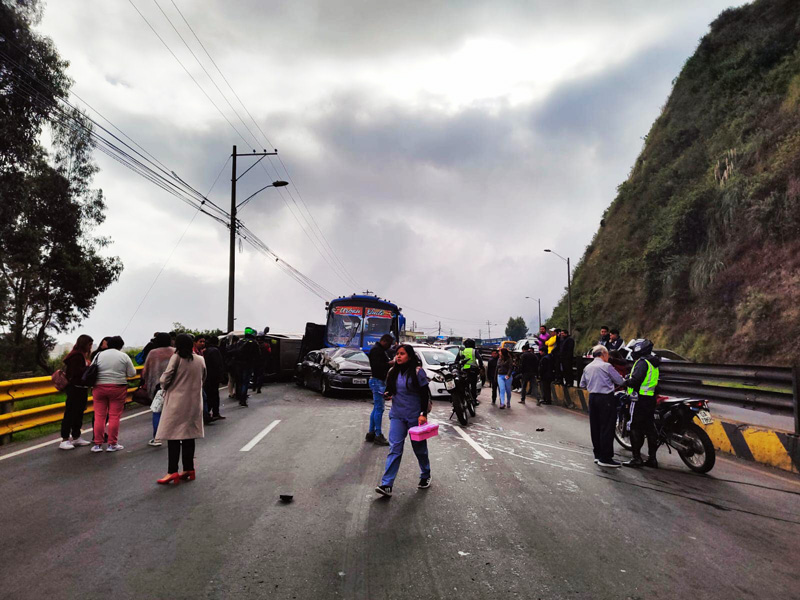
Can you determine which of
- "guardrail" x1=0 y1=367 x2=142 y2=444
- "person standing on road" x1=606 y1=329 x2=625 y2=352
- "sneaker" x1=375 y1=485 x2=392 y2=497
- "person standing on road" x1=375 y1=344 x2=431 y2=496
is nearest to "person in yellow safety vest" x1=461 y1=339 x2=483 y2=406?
"person standing on road" x1=606 y1=329 x2=625 y2=352

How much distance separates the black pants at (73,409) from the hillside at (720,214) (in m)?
24.0

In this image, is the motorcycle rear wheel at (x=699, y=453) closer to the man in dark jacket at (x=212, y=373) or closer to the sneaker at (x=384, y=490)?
the sneaker at (x=384, y=490)

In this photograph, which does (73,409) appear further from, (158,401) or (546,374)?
(546,374)

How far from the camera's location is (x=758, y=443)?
8172 millimetres

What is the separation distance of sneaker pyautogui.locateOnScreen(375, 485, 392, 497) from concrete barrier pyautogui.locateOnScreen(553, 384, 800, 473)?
5.40 metres

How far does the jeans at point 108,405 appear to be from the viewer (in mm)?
7902

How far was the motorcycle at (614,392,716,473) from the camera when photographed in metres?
7.03

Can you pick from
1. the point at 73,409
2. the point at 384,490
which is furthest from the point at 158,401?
the point at 384,490

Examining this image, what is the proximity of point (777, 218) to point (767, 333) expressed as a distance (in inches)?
255

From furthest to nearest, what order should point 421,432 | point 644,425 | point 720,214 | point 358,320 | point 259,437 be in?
point 720,214, point 358,320, point 259,437, point 644,425, point 421,432

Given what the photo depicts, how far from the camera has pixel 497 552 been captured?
4.12 m

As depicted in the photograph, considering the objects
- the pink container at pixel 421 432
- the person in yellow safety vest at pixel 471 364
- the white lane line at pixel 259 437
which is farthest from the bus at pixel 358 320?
the pink container at pixel 421 432

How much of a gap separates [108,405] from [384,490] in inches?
197

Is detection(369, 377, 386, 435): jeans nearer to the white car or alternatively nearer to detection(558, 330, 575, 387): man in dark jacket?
the white car
